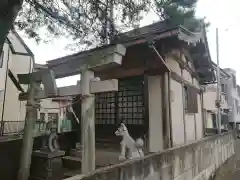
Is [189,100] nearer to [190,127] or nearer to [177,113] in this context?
[190,127]

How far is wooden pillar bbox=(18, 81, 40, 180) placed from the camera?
5684 mm

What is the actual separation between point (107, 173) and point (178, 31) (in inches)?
202

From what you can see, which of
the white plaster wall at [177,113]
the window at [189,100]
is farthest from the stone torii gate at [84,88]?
the window at [189,100]

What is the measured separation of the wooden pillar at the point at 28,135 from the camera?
18.6 ft

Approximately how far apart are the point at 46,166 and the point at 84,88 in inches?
94.6

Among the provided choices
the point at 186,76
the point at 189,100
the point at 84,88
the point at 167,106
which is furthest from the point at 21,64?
the point at 84,88

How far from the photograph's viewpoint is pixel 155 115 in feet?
27.0

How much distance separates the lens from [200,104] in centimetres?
1380

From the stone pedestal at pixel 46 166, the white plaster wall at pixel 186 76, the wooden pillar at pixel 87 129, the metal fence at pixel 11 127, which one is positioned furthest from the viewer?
the metal fence at pixel 11 127

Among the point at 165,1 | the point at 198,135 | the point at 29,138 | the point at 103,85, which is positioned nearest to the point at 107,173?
the point at 103,85

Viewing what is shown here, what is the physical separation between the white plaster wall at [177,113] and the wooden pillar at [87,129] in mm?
4283

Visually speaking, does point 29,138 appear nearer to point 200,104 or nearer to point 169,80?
point 169,80

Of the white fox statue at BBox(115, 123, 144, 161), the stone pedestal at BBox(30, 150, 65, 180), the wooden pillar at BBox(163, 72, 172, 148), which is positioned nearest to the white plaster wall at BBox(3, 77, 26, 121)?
the stone pedestal at BBox(30, 150, 65, 180)

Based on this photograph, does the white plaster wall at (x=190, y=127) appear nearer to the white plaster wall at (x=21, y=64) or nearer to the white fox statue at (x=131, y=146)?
the white fox statue at (x=131, y=146)
